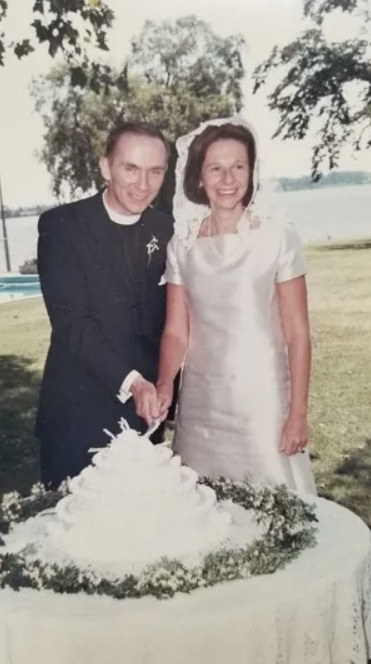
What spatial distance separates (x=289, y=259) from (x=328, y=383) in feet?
2.63

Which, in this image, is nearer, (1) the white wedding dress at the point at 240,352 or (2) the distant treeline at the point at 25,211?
(1) the white wedding dress at the point at 240,352

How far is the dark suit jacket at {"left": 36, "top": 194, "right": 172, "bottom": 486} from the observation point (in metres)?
2.87

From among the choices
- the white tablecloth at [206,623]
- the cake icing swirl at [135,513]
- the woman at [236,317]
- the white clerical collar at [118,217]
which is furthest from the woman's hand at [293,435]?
the white clerical collar at [118,217]

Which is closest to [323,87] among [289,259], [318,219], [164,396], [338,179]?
[338,179]

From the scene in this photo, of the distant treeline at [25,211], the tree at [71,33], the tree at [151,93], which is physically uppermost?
the tree at [71,33]

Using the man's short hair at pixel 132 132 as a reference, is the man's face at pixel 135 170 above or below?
below

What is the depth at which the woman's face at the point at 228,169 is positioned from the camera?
266 centimetres

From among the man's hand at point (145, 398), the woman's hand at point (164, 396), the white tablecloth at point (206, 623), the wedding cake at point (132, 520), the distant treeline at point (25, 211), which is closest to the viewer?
the white tablecloth at point (206, 623)

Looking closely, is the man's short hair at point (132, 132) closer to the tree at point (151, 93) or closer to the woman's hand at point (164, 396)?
the tree at point (151, 93)

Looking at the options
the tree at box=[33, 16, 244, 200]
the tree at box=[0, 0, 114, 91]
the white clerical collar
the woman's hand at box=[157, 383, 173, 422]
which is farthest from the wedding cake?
the tree at box=[0, 0, 114, 91]

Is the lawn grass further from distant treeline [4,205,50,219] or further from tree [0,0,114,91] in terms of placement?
tree [0,0,114,91]

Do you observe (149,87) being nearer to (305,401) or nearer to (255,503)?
(305,401)

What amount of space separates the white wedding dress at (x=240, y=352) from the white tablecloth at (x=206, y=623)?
0.77 metres

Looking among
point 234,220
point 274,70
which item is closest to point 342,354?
point 234,220
